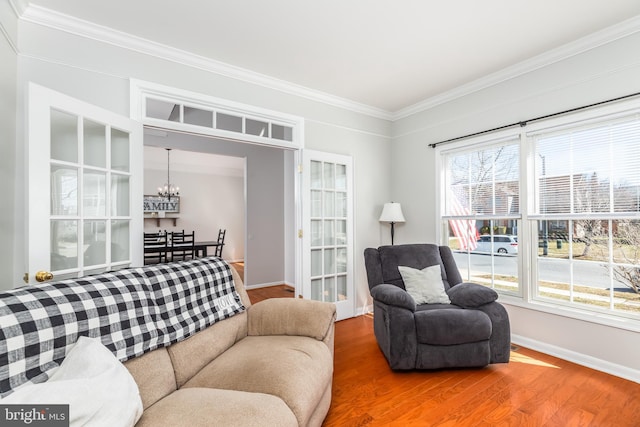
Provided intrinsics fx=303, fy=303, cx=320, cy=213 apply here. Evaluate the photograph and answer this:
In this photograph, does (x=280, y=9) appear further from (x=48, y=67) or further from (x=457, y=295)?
(x=457, y=295)

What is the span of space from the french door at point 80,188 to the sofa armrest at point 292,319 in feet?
3.82

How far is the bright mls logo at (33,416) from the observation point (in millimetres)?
941

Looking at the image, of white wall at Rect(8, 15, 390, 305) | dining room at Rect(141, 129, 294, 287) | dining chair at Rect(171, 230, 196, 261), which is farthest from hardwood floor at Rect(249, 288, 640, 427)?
dining chair at Rect(171, 230, 196, 261)

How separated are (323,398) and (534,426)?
131cm

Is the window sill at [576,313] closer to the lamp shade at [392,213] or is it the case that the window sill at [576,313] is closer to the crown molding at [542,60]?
the lamp shade at [392,213]

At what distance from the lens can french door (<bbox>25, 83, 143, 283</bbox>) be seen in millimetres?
1801

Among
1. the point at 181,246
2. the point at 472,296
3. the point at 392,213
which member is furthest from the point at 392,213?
the point at 181,246

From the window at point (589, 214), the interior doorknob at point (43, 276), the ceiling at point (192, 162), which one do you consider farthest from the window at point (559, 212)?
the ceiling at point (192, 162)

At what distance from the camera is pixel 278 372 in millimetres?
1508

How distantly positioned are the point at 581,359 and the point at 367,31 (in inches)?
132

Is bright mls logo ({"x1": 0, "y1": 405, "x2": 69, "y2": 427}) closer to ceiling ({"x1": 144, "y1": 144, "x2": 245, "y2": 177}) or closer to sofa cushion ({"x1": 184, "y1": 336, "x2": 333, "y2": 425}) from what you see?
sofa cushion ({"x1": 184, "y1": 336, "x2": 333, "y2": 425})

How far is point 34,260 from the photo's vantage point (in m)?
1.78

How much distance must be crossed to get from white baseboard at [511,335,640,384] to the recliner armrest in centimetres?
89

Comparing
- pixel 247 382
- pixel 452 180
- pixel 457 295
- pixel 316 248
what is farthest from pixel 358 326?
pixel 247 382
